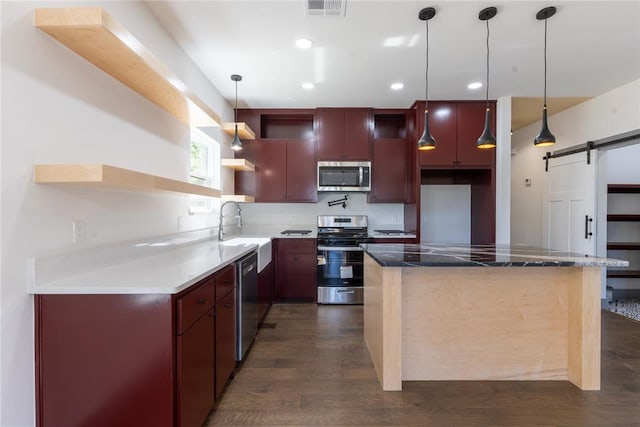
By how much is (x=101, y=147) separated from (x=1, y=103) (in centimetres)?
52

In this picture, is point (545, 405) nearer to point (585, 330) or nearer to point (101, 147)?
point (585, 330)

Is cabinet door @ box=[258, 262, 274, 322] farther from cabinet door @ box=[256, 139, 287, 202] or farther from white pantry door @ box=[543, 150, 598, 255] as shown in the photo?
white pantry door @ box=[543, 150, 598, 255]

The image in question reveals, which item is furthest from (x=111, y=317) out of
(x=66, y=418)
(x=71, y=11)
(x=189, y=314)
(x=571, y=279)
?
(x=571, y=279)

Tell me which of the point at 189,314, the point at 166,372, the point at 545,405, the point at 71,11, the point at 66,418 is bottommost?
the point at 545,405

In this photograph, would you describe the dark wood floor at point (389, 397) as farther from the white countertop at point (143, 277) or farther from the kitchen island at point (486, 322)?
the white countertop at point (143, 277)

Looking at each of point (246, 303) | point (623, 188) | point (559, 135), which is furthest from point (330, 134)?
point (623, 188)

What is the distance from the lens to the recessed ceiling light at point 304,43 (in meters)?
2.51

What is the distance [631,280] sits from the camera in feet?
13.9

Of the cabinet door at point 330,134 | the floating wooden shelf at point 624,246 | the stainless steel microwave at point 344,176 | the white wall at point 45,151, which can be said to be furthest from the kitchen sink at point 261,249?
the floating wooden shelf at point 624,246

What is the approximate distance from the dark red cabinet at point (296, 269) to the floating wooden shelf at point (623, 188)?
4.01 meters

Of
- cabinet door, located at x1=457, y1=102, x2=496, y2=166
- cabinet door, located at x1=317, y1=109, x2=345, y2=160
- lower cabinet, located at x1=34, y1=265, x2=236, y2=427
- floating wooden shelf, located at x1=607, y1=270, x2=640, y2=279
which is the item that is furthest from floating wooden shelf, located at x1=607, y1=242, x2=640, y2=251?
lower cabinet, located at x1=34, y1=265, x2=236, y2=427

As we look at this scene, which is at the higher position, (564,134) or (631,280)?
(564,134)

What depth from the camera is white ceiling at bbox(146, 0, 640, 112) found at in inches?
85.0

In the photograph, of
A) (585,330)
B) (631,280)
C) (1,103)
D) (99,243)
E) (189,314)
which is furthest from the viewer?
(631,280)
